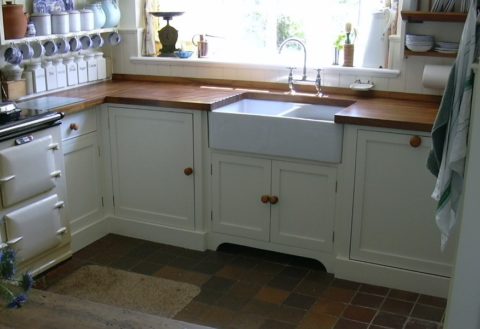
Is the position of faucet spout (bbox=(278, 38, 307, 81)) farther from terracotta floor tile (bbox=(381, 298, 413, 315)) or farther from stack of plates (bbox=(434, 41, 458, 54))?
terracotta floor tile (bbox=(381, 298, 413, 315))

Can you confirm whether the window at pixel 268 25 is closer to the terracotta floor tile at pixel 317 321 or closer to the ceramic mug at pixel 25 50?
the ceramic mug at pixel 25 50

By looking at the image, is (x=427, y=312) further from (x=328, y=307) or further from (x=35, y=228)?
(x=35, y=228)

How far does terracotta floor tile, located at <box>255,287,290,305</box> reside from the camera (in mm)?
3246

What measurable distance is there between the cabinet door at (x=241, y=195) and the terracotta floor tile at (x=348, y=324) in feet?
2.48

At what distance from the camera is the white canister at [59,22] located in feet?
12.6

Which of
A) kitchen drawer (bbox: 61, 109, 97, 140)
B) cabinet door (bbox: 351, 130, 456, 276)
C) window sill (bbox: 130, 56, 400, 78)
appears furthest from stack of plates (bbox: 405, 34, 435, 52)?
kitchen drawer (bbox: 61, 109, 97, 140)

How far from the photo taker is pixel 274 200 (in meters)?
3.54

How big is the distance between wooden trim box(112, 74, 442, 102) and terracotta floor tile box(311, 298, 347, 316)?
1228 millimetres

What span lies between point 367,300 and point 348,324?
0.88 feet

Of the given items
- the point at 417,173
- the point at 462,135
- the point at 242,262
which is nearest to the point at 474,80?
the point at 462,135

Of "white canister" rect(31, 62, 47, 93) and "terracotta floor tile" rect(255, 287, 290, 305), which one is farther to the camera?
"white canister" rect(31, 62, 47, 93)

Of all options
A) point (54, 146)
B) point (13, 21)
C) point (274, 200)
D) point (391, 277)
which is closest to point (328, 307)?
point (391, 277)


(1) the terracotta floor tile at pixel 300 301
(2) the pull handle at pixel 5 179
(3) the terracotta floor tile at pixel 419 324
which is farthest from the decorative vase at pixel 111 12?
(3) the terracotta floor tile at pixel 419 324

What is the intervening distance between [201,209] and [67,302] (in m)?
1.84
